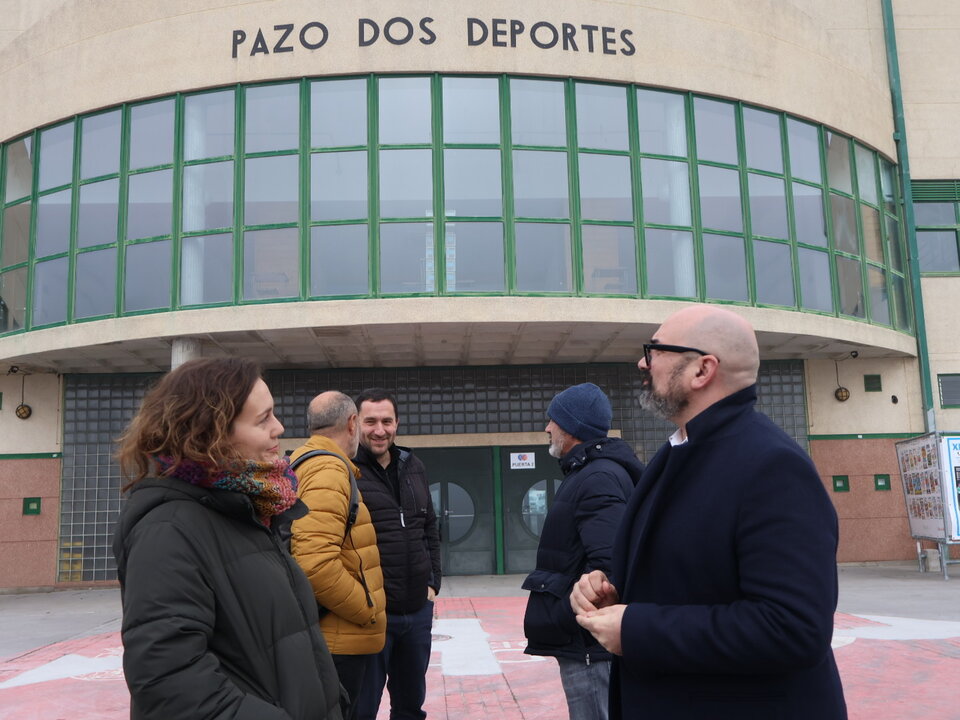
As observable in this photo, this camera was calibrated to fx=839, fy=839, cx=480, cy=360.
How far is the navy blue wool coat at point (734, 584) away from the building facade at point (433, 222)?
371 inches

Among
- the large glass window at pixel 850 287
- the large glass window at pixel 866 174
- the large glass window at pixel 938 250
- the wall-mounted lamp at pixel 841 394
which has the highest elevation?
the large glass window at pixel 866 174

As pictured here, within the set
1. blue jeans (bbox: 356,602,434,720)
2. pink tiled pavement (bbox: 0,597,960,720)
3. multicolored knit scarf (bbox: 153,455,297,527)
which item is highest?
multicolored knit scarf (bbox: 153,455,297,527)

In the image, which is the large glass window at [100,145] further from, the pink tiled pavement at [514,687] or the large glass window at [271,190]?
the pink tiled pavement at [514,687]

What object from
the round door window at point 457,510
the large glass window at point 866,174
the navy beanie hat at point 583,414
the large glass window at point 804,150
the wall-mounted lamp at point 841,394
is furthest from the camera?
the wall-mounted lamp at point 841,394

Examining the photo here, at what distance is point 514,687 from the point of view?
626 cm

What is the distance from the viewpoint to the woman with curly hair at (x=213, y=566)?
181 centimetres

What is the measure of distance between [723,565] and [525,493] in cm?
1249

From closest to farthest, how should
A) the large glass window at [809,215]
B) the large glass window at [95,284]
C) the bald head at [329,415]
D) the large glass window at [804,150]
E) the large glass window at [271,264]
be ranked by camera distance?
the bald head at [329,415] < the large glass window at [271,264] < the large glass window at [95,284] < the large glass window at [809,215] < the large glass window at [804,150]

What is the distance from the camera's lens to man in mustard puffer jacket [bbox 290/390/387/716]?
3287mm

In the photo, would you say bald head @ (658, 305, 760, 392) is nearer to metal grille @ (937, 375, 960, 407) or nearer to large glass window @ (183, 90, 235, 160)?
large glass window @ (183, 90, 235, 160)

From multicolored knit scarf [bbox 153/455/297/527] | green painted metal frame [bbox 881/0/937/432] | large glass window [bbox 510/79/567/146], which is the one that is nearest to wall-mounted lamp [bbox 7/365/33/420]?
large glass window [bbox 510/79/567/146]

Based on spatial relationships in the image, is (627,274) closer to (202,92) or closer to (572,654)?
(202,92)

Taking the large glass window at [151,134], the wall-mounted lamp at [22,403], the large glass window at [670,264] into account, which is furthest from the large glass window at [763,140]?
the wall-mounted lamp at [22,403]

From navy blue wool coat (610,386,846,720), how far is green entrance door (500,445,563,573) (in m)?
12.3
